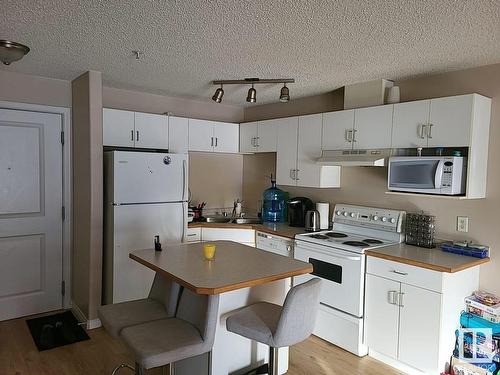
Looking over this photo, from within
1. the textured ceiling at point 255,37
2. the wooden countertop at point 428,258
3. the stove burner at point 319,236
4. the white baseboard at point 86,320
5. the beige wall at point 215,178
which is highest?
the textured ceiling at point 255,37

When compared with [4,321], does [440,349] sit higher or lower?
higher

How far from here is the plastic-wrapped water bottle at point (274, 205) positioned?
424cm

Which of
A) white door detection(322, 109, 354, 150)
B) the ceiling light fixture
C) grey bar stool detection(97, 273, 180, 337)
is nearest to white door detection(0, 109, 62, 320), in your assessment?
the ceiling light fixture

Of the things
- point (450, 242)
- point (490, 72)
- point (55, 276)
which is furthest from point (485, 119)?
point (55, 276)

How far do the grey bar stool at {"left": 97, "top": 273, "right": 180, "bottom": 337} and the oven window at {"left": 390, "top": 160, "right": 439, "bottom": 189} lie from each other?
6.20 ft

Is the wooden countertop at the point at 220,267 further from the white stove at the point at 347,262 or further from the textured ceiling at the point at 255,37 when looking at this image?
the textured ceiling at the point at 255,37

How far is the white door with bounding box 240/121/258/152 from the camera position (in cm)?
433

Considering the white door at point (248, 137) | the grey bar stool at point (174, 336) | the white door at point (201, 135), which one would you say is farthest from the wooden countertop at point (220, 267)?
the white door at point (248, 137)

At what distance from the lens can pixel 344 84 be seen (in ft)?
11.2

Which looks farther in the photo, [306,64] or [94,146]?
[94,146]

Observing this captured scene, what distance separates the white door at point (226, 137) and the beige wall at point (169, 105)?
0.90ft

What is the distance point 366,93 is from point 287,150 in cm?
103

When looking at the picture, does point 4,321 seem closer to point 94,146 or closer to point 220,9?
point 94,146

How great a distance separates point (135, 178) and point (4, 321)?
1.78 metres
